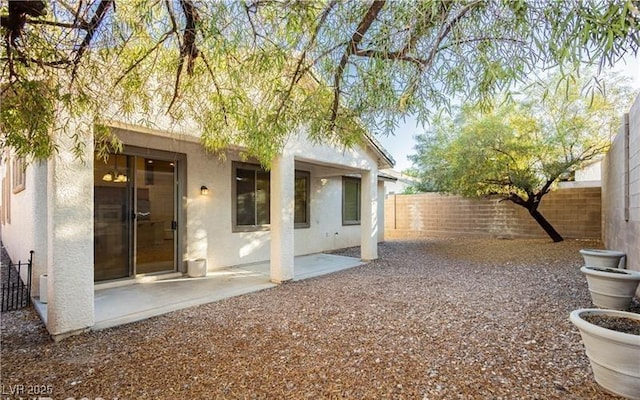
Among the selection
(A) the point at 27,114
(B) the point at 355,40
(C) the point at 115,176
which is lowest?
(C) the point at 115,176

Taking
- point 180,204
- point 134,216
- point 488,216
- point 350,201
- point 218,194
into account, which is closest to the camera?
point 134,216

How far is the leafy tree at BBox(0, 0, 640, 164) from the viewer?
204cm

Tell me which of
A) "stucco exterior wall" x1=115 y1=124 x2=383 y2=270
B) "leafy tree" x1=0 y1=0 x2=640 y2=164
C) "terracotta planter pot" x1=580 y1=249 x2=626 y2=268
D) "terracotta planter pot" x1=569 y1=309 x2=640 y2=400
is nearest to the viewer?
"leafy tree" x1=0 y1=0 x2=640 y2=164

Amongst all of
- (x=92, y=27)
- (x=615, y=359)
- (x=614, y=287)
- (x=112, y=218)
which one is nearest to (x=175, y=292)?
(x=112, y=218)

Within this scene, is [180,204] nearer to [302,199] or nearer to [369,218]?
[302,199]

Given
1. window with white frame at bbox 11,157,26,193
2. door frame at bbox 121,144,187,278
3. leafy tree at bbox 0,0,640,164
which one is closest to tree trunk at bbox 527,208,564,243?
leafy tree at bbox 0,0,640,164

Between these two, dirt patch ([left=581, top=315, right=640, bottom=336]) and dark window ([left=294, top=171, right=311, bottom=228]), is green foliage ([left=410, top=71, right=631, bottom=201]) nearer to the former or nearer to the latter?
dark window ([left=294, top=171, right=311, bottom=228])

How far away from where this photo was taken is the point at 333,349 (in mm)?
3244

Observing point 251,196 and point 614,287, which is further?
point 251,196

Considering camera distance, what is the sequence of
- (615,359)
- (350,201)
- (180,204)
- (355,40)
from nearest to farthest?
1. (615,359)
2. (355,40)
3. (180,204)
4. (350,201)

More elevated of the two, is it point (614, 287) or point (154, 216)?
point (154, 216)

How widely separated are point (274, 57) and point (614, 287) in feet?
15.9

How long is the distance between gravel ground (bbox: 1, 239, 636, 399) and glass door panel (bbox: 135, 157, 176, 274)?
190 centimetres

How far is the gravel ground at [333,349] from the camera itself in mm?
2570
